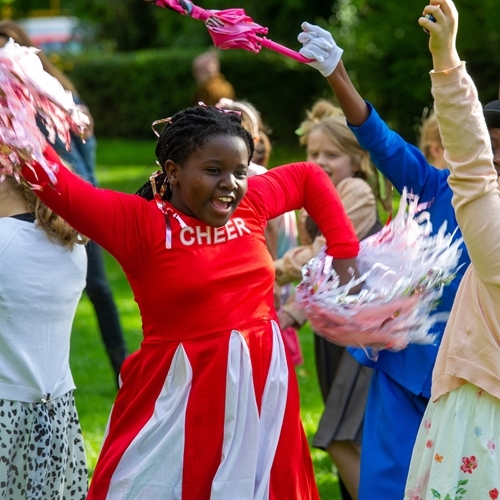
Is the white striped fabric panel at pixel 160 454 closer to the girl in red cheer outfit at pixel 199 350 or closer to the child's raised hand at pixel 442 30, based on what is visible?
the girl in red cheer outfit at pixel 199 350

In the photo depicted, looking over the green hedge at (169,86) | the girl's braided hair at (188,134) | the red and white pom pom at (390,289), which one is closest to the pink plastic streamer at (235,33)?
the girl's braided hair at (188,134)

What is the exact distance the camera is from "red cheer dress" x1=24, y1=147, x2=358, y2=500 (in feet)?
10.4

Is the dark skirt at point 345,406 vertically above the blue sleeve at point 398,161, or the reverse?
the blue sleeve at point 398,161

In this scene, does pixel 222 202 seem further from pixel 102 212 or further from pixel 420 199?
pixel 420 199

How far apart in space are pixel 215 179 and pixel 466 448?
113 centimetres

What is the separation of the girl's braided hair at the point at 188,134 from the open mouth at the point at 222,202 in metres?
0.18

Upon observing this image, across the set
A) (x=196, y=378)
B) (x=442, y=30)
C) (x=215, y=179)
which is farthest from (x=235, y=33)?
(x=196, y=378)

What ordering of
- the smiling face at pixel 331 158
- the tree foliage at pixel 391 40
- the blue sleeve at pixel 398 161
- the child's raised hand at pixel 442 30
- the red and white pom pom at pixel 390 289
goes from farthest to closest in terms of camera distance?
the tree foliage at pixel 391 40 < the smiling face at pixel 331 158 < the blue sleeve at pixel 398 161 < the red and white pom pom at pixel 390 289 < the child's raised hand at pixel 442 30

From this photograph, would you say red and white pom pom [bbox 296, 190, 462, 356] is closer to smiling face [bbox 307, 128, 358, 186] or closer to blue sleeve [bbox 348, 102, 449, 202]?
blue sleeve [bbox 348, 102, 449, 202]

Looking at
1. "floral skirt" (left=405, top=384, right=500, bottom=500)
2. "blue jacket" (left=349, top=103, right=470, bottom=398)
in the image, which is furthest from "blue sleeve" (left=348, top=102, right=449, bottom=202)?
"floral skirt" (left=405, top=384, right=500, bottom=500)

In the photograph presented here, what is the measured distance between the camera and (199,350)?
10.6 feet

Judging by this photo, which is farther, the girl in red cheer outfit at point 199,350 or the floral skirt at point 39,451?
the floral skirt at point 39,451

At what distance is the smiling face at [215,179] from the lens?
3207 mm

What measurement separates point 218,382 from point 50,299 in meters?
0.89
